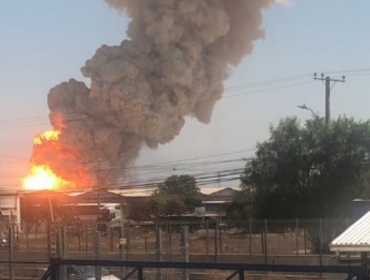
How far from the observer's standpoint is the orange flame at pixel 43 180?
73.1 metres

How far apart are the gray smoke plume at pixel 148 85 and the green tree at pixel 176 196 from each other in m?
19.9

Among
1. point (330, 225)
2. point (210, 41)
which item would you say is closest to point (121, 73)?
point (210, 41)

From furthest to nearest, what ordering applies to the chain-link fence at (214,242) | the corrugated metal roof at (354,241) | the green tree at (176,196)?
the green tree at (176,196) → the chain-link fence at (214,242) → the corrugated metal roof at (354,241)

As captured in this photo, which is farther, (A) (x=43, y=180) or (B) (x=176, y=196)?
(B) (x=176, y=196)

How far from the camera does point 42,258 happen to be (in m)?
33.5

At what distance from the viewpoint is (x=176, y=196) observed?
96125 mm

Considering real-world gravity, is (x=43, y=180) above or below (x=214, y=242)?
above

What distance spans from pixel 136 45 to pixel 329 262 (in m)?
35.2

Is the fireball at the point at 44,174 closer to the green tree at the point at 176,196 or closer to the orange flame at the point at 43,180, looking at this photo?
the orange flame at the point at 43,180

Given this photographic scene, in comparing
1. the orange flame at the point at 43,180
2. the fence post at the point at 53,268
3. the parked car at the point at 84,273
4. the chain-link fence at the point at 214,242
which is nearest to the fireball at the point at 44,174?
the orange flame at the point at 43,180

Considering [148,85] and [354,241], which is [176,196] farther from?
[354,241]

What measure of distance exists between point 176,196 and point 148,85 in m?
34.4

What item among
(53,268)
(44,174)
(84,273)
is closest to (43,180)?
(44,174)

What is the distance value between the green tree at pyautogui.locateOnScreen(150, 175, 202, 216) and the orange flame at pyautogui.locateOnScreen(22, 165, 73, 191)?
15188mm
